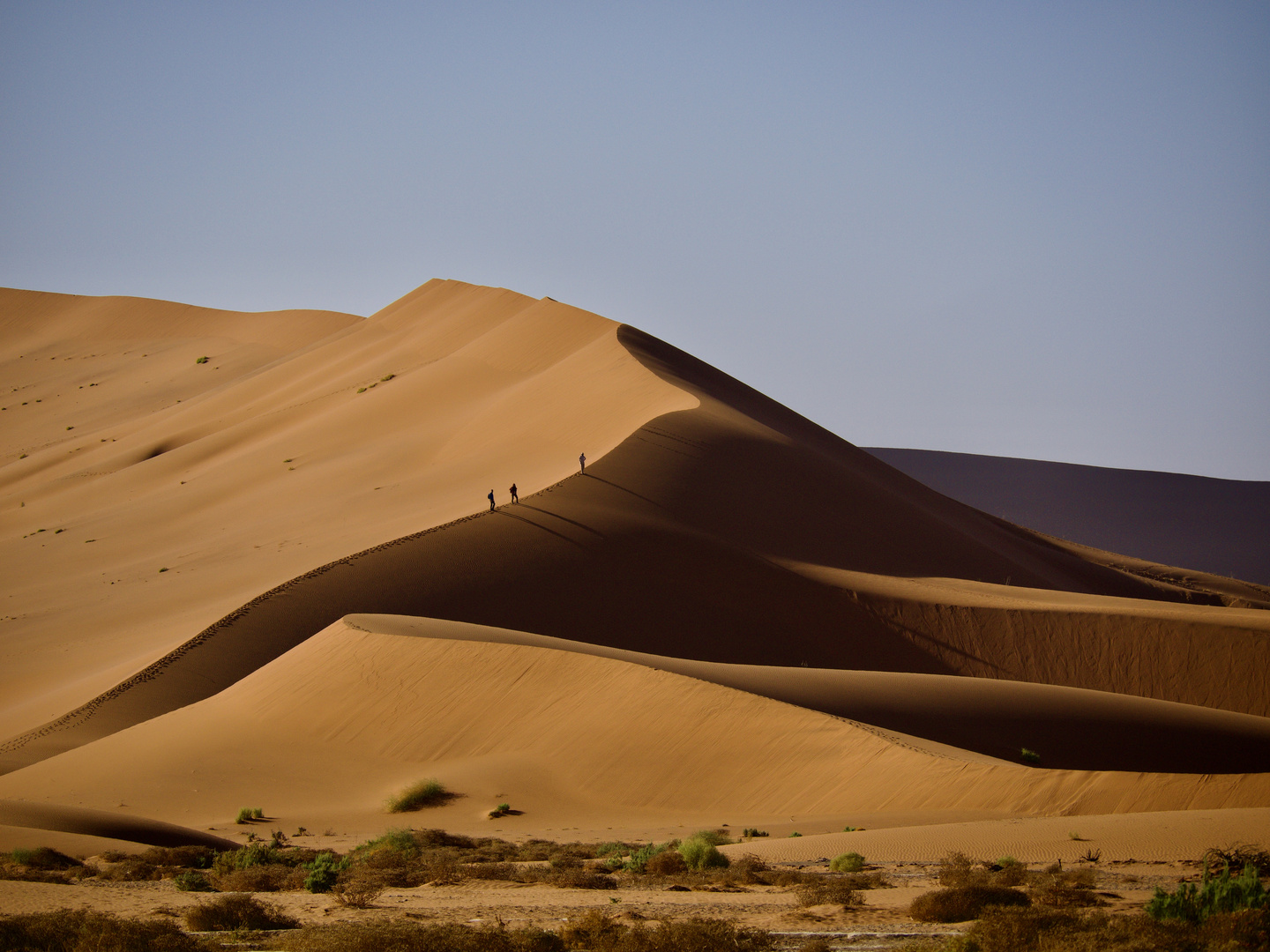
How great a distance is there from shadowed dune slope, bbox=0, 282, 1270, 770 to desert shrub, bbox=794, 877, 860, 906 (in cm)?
1858

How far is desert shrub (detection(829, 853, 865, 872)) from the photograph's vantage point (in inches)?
468

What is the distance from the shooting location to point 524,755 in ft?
67.5

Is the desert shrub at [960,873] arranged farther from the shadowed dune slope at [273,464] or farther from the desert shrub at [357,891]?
the shadowed dune slope at [273,464]

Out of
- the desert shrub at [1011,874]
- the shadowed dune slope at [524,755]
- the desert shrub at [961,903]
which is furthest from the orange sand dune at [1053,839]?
the shadowed dune slope at [524,755]

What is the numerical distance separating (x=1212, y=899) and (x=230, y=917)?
7859 millimetres

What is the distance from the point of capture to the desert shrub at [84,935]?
8.34 meters

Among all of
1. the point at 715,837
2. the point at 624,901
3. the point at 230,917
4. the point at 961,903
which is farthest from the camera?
the point at 715,837

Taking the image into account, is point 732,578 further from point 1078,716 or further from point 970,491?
point 970,491

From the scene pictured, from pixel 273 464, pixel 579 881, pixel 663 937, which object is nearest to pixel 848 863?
pixel 579 881

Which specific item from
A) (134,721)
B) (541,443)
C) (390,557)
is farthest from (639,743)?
(541,443)

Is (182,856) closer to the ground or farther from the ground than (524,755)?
closer to the ground

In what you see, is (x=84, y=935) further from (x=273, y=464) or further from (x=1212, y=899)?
(x=273, y=464)

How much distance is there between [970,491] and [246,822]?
10763 cm

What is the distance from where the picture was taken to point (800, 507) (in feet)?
129
